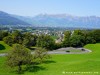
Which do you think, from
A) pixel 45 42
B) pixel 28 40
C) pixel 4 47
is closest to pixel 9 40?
pixel 4 47

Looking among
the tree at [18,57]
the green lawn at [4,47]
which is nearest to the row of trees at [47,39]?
the green lawn at [4,47]

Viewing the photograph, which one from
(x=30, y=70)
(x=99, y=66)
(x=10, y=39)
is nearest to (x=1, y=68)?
(x=30, y=70)

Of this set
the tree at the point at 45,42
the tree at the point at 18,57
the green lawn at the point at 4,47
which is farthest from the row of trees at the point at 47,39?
the tree at the point at 18,57

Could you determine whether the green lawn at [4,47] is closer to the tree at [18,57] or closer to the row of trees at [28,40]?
the row of trees at [28,40]

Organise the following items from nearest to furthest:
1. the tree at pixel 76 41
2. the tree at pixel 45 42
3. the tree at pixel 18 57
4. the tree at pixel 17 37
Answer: the tree at pixel 18 57 < the tree at pixel 45 42 < the tree at pixel 17 37 < the tree at pixel 76 41

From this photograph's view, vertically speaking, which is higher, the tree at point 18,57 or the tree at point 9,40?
the tree at point 18,57

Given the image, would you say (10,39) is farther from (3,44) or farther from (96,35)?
(96,35)

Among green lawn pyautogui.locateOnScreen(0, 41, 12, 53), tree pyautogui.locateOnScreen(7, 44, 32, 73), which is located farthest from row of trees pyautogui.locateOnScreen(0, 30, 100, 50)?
tree pyautogui.locateOnScreen(7, 44, 32, 73)

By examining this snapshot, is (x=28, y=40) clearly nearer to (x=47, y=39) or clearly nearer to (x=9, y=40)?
(x=9, y=40)

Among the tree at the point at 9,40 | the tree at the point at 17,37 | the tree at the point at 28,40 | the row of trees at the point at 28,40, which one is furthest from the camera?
the tree at the point at 17,37

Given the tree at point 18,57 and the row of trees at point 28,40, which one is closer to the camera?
the tree at point 18,57

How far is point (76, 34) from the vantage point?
5197 inches

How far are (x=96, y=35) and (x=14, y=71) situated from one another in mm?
89452

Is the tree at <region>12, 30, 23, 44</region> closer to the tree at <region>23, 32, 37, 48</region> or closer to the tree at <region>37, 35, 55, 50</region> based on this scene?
the tree at <region>23, 32, 37, 48</region>
